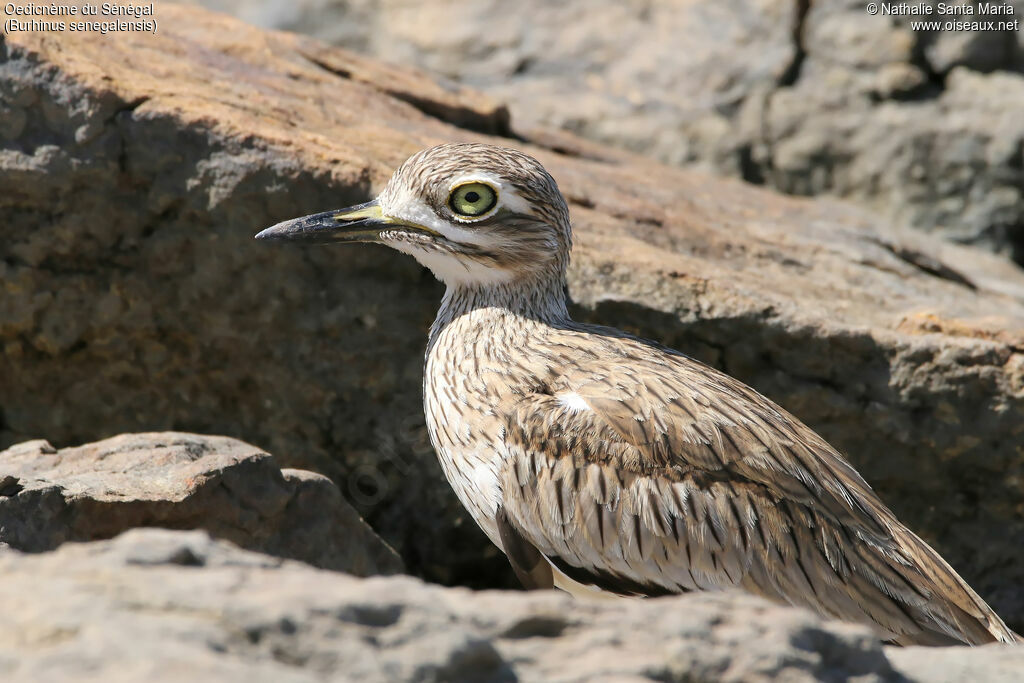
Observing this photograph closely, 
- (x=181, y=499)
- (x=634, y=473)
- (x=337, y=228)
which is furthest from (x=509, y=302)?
(x=181, y=499)

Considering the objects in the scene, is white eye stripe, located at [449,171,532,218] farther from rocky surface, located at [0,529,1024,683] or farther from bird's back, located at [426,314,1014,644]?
rocky surface, located at [0,529,1024,683]

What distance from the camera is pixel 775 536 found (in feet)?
10.4

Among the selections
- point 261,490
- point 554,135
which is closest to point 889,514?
point 261,490

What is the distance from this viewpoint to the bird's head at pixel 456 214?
12.0 ft

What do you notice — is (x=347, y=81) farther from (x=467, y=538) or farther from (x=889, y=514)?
(x=889, y=514)

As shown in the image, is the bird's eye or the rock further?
the bird's eye

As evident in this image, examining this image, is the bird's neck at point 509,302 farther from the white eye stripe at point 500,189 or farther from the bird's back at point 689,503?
the bird's back at point 689,503

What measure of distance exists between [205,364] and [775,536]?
2.36 metres

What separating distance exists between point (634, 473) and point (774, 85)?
439 centimetres

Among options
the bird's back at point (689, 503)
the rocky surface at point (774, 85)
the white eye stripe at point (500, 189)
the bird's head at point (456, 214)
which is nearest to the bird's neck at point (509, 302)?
the bird's head at point (456, 214)

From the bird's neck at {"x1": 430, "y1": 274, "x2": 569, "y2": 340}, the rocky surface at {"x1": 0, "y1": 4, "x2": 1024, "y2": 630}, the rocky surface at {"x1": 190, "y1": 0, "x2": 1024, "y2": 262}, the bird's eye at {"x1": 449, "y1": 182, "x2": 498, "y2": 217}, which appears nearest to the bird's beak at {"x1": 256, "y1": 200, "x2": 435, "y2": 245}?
the bird's eye at {"x1": 449, "y1": 182, "x2": 498, "y2": 217}

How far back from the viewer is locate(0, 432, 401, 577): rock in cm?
318

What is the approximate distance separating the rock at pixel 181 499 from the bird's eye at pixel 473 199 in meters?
1.01

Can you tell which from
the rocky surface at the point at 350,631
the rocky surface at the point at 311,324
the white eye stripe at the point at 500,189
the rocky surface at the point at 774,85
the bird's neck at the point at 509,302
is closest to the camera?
the rocky surface at the point at 350,631
